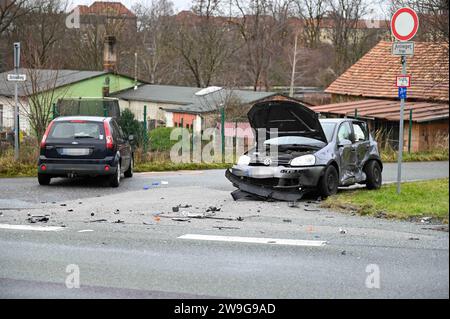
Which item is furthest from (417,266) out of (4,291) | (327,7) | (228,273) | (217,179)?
(327,7)

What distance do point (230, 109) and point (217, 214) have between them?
26.1 meters

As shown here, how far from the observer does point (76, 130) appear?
1675cm

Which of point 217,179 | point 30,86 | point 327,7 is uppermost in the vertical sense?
point 327,7

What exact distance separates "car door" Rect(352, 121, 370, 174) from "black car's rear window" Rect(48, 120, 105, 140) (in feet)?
18.5

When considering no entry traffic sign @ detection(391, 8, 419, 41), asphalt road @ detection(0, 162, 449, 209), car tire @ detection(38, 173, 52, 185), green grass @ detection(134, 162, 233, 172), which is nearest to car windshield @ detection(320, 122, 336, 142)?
no entry traffic sign @ detection(391, 8, 419, 41)

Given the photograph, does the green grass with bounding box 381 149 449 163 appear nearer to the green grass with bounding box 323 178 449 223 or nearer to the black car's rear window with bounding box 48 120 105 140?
the green grass with bounding box 323 178 449 223

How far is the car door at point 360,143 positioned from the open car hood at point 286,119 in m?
1.44

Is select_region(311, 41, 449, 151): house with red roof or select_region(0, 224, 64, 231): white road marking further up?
select_region(311, 41, 449, 151): house with red roof

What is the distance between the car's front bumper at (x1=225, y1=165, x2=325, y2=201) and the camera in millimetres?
13641

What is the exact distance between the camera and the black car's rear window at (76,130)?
54.7ft

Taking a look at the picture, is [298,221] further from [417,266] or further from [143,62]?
[143,62]

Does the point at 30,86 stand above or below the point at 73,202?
above

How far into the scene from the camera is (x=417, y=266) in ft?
26.0

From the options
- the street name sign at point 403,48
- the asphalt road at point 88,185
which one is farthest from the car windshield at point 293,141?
the asphalt road at point 88,185
